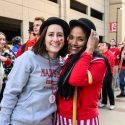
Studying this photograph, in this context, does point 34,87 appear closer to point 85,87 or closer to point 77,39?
point 85,87

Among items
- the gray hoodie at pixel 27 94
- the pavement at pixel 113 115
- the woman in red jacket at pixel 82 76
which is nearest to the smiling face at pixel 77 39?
the woman in red jacket at pixel 82 76

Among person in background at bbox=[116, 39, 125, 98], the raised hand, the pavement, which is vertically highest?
the raised hand

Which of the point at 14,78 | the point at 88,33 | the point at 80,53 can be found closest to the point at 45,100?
the point at 14,78

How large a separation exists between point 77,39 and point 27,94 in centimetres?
64

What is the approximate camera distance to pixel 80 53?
264cm

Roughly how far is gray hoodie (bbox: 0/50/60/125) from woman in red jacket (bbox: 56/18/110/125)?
144 millimetres

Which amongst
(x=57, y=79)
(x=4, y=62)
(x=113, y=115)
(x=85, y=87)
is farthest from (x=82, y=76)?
(x=113, y=115)

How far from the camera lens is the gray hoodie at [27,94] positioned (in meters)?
2.49

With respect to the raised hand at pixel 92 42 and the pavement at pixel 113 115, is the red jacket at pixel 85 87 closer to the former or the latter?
the raised hand at pixel 92 42

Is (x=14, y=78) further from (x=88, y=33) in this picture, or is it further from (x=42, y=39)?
(x=88, y=33)

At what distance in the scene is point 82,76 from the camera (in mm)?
2516

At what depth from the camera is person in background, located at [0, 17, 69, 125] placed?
2.49 metres

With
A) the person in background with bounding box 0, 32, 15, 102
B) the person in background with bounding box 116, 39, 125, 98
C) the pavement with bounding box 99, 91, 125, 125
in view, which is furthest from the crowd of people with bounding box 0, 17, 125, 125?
the person in background with bounding box 116, 39, 125, 98

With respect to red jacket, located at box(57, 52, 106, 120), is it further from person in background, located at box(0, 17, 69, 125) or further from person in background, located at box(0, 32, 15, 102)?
person in background, located at box(0, 32, 15, 102)
